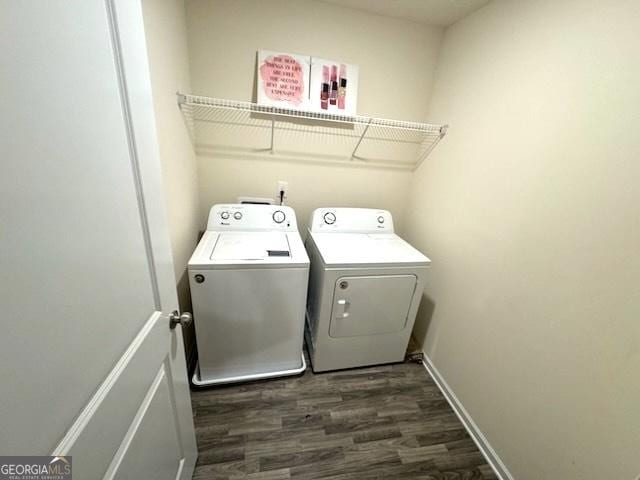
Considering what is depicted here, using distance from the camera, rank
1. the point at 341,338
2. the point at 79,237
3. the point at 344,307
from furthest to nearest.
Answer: the point at 341,338, the point at 344,307, the point at 79,237

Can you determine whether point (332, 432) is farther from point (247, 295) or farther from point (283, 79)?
point (283, 79)

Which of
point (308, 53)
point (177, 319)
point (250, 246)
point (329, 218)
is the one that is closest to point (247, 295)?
point (250, 246)

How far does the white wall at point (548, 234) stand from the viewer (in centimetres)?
90

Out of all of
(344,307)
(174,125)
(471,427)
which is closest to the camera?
(174,125)

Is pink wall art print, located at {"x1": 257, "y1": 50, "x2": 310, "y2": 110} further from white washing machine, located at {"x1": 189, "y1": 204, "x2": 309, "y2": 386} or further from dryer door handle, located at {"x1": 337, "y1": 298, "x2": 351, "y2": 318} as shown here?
dryer door handle, located at {"x1": 337, "y1": 298, "x2": 351, "y2": 318}

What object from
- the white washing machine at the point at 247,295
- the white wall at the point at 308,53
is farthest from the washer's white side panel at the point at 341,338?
the white wall at the point at 308,53

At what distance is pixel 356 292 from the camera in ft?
5.15

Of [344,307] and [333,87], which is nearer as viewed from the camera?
[344,307]

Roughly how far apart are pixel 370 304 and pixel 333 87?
4.88 ft

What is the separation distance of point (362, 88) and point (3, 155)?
6.44 feet

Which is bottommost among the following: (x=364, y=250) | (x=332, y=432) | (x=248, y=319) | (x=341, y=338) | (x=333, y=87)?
(x=332, y=432)

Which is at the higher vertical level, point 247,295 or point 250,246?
point 250,246

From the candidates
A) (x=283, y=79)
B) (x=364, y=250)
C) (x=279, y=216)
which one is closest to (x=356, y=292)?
(x=364, y=250)

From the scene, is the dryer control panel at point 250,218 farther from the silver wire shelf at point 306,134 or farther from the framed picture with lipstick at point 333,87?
the framed picture with lipstick at point 333,87
